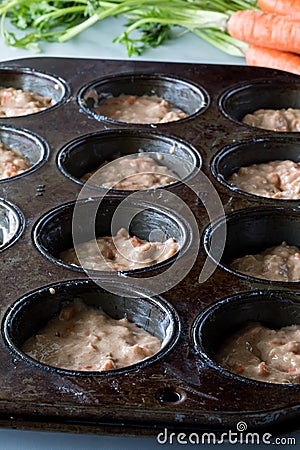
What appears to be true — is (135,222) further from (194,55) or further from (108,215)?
(194,55)

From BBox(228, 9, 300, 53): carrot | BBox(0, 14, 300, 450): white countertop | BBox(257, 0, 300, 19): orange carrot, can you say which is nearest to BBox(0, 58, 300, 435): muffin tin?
BBox(228, 9, 300, 53): carrot

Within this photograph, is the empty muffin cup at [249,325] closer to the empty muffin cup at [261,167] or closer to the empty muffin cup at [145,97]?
the empty muffin cup at [261,167]

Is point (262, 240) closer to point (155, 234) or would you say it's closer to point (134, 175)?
point (155, 234)

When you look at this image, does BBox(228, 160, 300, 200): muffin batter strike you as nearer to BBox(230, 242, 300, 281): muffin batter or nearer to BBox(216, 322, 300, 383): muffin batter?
BBox(230, 242, 300, 281): muffin batter

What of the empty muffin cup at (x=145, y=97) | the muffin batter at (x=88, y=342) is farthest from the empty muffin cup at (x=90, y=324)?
the empty muffin cup at (x=145, y=97)

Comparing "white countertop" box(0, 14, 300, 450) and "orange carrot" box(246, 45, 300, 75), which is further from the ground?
"orange carrot" box(246, 45, 300, 75)

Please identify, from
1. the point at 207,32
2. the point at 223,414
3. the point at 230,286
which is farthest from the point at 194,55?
the point at 223,414
